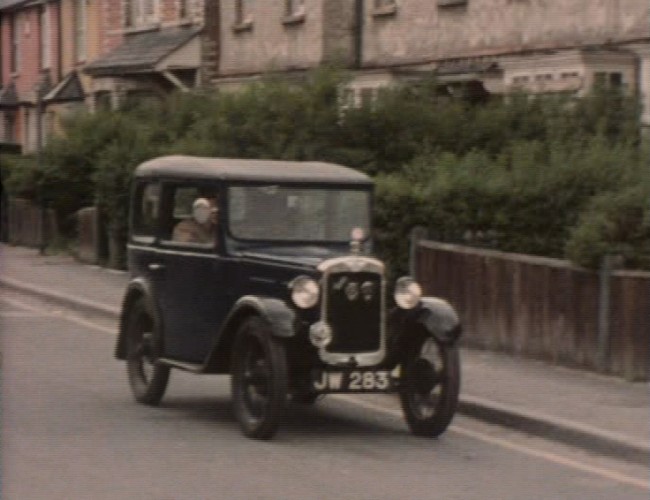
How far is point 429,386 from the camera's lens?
481 inches

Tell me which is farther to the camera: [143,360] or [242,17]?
[242,17]

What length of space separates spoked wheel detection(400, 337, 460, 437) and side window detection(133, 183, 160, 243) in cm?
263

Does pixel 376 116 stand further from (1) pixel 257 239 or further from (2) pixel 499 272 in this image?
(1) pixel 257 239

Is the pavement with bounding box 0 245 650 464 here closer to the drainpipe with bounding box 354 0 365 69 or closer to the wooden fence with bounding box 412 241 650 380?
the wooden fence with bounding box 412 241 650 380

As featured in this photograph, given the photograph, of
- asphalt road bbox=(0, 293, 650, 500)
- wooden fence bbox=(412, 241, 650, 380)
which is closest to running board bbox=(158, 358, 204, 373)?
asphalt road bbox=(0, 293, 650, 500)

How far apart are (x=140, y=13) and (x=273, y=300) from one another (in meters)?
29.6

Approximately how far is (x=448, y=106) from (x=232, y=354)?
10.5 metres

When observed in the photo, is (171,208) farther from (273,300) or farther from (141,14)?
(141,14)

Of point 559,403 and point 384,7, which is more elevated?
point 384,7

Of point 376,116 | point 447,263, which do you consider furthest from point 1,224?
point 447,263

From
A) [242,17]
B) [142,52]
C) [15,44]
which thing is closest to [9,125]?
[15,44]

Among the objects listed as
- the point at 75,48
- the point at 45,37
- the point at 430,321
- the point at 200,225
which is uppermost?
the point at 45,37

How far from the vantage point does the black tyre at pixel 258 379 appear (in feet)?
38.1

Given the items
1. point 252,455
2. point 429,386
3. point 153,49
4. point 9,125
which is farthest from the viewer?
point 9,125
